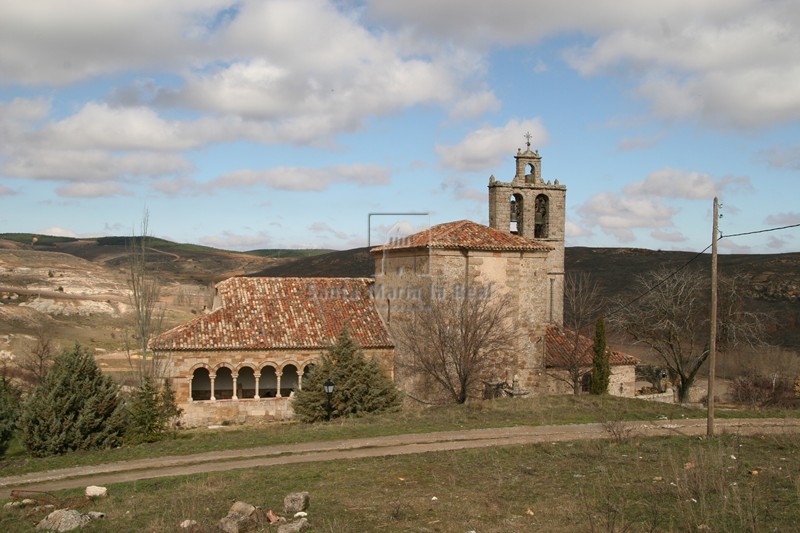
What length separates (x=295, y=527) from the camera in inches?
346

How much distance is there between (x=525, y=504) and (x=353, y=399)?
37.3 feet

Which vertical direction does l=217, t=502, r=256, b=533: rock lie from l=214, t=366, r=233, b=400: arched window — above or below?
above

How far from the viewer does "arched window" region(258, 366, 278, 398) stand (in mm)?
27500

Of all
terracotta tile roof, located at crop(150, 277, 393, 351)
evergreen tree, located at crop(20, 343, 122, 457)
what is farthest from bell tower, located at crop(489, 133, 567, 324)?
evergreen tree, located at crop(20, 343, 122, 457)

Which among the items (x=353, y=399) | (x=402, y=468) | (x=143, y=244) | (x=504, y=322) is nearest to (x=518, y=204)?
(x=504, y=322)

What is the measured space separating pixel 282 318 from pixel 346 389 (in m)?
6.60

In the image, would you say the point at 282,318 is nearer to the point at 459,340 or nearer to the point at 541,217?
the point at 459,340

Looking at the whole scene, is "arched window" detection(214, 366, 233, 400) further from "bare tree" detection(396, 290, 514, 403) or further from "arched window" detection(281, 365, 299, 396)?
"bare tree" detection(396, 290, 514, 403)

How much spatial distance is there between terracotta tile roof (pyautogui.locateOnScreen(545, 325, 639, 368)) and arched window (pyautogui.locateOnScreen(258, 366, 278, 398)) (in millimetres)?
11374

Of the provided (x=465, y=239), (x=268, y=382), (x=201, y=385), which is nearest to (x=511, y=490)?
(x=465, y=239)

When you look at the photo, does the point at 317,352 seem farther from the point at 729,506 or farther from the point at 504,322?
the point at 729,506

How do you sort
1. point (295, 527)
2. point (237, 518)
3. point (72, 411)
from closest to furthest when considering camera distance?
point (295, 527) < point (237, 518) < point (72, 411)

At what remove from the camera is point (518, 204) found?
30.7 metres

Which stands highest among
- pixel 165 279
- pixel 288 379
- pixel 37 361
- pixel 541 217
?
pixel 541 217
